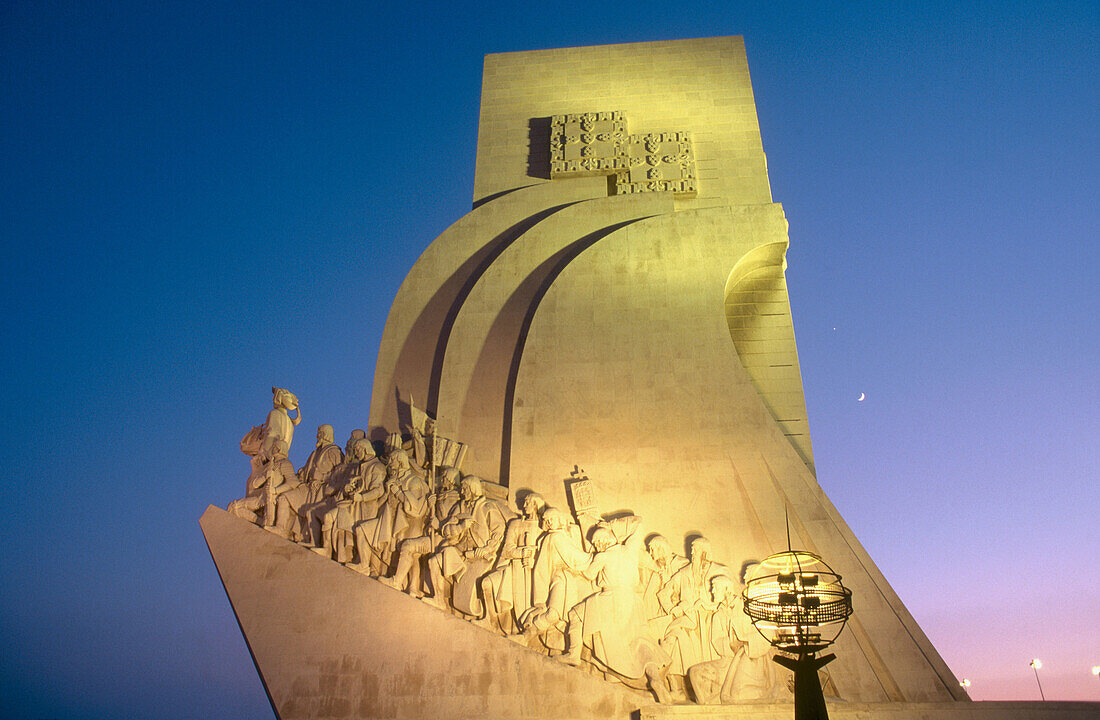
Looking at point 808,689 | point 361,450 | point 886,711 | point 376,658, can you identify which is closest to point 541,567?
point 376,658

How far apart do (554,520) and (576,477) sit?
122cm

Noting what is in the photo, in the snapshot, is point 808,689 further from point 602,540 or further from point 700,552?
point 700,552

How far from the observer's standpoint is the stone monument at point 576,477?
6691 millimetres

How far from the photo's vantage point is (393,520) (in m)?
7.48

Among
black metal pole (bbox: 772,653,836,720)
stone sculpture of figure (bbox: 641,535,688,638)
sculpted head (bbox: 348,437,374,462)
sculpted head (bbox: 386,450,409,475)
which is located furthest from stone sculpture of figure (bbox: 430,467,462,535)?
black metal pole (bbox: 772,653,836,720)

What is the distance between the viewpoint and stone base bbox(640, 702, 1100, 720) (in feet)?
19.6

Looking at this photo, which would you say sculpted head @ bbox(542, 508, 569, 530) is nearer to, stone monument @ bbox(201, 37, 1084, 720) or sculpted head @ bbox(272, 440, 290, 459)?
stone monument @ bbox(201, 37, 1084, 720)

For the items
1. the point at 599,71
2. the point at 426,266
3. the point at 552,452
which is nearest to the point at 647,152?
the point at 599,71

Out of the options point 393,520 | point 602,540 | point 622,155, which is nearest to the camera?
point 602,540

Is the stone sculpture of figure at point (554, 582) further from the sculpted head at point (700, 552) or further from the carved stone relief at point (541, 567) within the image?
the sculpted head at point (700, 552)

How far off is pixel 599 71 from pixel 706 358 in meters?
6.22

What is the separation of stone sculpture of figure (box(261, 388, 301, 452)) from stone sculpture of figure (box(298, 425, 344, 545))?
32cm

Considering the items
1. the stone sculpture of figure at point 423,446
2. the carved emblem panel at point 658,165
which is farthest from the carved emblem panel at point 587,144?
the stone sculpture of figure at point 423,446

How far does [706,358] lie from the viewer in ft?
29.2
